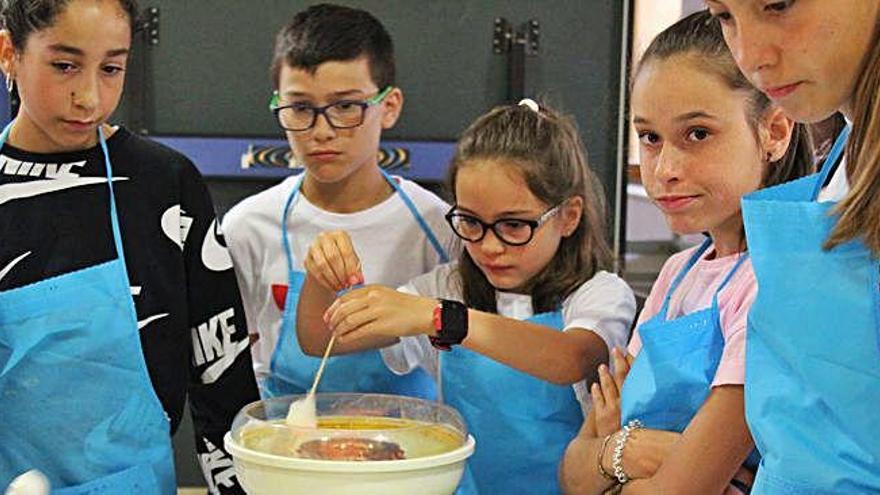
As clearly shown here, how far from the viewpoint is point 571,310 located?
183cm

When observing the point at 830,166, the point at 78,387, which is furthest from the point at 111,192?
the point at 830,166

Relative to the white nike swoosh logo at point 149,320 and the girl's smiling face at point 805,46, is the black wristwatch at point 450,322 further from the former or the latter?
the girl's smiling face at point 805,46

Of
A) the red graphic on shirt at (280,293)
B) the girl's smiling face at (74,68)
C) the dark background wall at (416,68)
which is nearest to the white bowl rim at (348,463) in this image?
the girl's smiling face at (74,68)

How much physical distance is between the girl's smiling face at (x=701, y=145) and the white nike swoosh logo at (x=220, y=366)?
67 centimetres

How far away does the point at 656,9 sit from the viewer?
10.3 ft

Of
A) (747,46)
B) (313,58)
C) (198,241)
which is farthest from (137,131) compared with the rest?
(747,46)

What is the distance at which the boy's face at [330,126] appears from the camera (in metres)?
2.00

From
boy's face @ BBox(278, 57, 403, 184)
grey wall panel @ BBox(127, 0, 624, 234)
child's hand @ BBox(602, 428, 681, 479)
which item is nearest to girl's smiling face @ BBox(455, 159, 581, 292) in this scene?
boy's face @ BBox(278, 57, 403, 184)

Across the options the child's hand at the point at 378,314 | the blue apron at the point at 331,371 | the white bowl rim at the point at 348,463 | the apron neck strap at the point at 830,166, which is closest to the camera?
the apron neck strap at the point at 830,166

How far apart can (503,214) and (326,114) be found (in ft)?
1.21

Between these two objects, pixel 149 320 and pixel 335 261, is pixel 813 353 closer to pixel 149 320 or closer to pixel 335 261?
pixel 335 261

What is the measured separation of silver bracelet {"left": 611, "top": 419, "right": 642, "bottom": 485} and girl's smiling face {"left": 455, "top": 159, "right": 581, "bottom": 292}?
1.42 ft

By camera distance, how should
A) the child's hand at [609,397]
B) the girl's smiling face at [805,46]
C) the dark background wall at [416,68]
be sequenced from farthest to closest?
the dark background wall at [416,68]
the child's hand at [609,397]
the girl's smiling face at [805,46]

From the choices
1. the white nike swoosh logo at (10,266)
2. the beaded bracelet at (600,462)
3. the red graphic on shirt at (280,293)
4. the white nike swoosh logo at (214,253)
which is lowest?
the beaded bracelet at (600,462)
